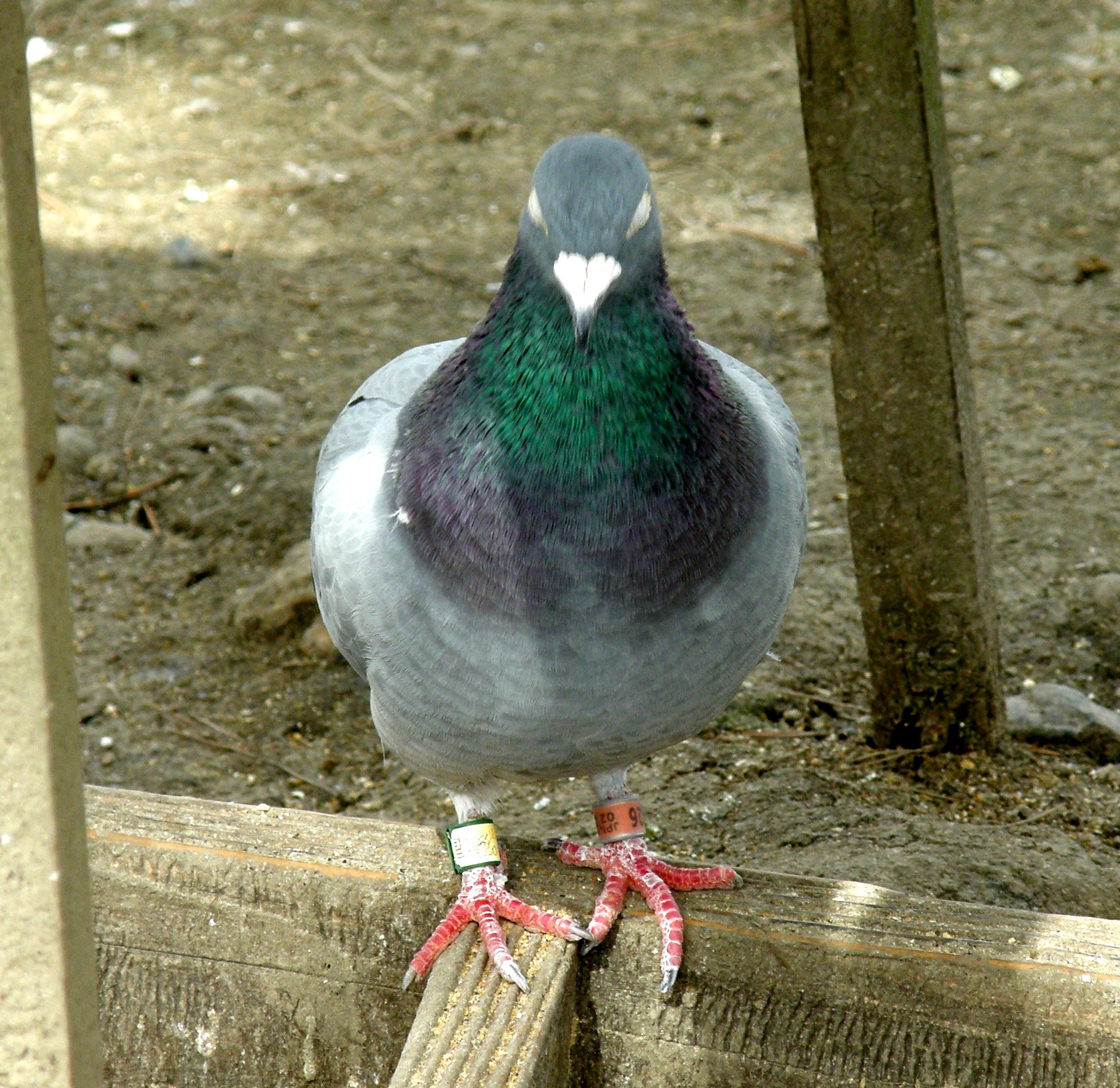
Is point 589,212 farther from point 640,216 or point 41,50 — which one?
point 41,50

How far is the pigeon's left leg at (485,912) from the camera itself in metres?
1.96

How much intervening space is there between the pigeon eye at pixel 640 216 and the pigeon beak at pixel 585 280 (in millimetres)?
48

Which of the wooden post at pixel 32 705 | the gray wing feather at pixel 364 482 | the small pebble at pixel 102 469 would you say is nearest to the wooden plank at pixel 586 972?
the gray wing feather at pixel 364 482

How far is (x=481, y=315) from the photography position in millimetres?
4750

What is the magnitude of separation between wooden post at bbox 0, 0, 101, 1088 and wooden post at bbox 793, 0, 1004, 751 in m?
1.76

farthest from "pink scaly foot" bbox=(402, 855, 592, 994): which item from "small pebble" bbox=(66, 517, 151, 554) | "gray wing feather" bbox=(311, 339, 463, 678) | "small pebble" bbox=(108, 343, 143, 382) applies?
"small pebble" bbox=(108, 343, 143, 382)

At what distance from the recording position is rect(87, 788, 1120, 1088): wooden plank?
1.82 meters

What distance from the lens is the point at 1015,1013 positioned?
5.93ft

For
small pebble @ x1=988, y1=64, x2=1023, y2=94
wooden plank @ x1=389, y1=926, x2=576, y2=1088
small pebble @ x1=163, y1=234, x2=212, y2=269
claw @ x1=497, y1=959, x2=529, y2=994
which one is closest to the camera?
wooden plank @ x1=389, y1=926, x2=576, y2=1088

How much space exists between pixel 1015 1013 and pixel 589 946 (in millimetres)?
596

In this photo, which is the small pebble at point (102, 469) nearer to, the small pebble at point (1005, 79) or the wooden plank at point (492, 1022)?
the wooden plank at point (492, 1022)

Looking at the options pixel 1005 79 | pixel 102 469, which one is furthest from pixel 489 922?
pixel 1005 79

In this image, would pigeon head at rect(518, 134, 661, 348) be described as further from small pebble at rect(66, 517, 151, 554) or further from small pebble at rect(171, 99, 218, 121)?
small pebble at rect(171, 99, 218, 121)

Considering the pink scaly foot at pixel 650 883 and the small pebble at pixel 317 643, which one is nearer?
the pink scaly foot at pixel 650 883
